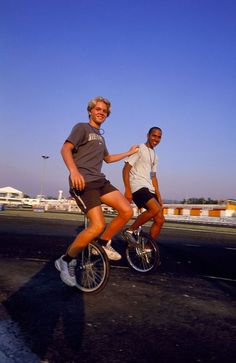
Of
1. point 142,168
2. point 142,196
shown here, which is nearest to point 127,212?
point 142,196

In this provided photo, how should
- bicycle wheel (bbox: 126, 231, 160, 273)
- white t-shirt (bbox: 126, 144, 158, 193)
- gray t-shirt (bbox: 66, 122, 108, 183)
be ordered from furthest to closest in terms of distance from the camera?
white t-shirt (bbox: 126, 144, 158, 193), bicycle wheel (bbox: 126, 231, 160, 273), gray t-shirt (bbox: 66, 122, 108, 183)

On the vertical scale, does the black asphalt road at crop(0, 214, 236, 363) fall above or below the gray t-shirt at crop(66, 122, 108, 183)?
below

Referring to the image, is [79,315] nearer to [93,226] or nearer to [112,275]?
[93,226]

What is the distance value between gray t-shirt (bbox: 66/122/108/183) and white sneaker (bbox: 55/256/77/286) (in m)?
0.90

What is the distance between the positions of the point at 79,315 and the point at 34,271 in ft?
5.87

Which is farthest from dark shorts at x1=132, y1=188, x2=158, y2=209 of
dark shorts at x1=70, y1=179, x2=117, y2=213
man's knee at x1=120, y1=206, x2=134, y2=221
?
dark shorts at x1=70, y1=179, x2=117, y2=213

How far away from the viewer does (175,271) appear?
Answer: 195 inches

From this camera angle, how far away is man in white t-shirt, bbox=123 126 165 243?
5.36 metres

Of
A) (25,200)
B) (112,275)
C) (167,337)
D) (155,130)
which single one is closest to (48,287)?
(112,275)

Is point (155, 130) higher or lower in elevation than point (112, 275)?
higher

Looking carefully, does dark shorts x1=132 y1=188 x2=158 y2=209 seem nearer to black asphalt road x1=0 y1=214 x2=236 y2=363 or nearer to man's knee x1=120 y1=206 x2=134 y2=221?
black asphalt road x1=0 y1=214 x2=236 y2=363

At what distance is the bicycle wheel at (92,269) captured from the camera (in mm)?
3554

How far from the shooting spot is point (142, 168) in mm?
5691

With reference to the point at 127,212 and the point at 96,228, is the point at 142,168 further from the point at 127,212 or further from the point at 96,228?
the point at 96,228
